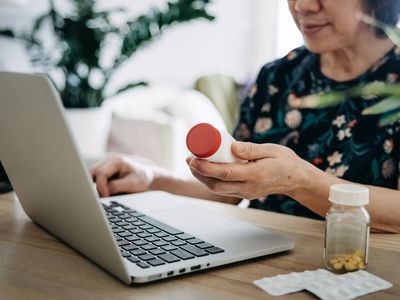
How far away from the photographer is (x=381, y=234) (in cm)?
94

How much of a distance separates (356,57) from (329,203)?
1.60 feet

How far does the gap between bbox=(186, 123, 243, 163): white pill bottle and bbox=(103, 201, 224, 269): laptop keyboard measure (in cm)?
12

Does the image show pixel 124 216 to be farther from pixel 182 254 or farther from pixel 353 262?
pixel 353 262

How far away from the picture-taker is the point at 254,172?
2.70 ft

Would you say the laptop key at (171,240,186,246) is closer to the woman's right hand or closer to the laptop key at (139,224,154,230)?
the laptop key at (139,224,154,230)

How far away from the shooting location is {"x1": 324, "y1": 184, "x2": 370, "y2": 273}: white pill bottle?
0.74 meters

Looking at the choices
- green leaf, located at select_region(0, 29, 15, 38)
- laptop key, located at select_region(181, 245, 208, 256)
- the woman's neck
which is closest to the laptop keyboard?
laptop key, located at select_region(181, 245, 208, 256)

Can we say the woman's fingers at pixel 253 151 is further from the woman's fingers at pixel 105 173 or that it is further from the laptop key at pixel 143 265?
the woman's fingers at pixel 105 173

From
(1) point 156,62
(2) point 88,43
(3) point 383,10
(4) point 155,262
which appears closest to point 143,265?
(4) point 155,262

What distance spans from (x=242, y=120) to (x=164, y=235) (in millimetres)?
699

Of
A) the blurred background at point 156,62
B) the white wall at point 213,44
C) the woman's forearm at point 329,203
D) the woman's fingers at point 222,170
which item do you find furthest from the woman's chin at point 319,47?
the white wall at point 213,44

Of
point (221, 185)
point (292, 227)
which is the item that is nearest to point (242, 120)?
point (292, 227)

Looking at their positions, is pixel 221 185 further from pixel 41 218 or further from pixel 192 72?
pixel 192 72

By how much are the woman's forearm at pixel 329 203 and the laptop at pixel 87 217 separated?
0.11 metres
